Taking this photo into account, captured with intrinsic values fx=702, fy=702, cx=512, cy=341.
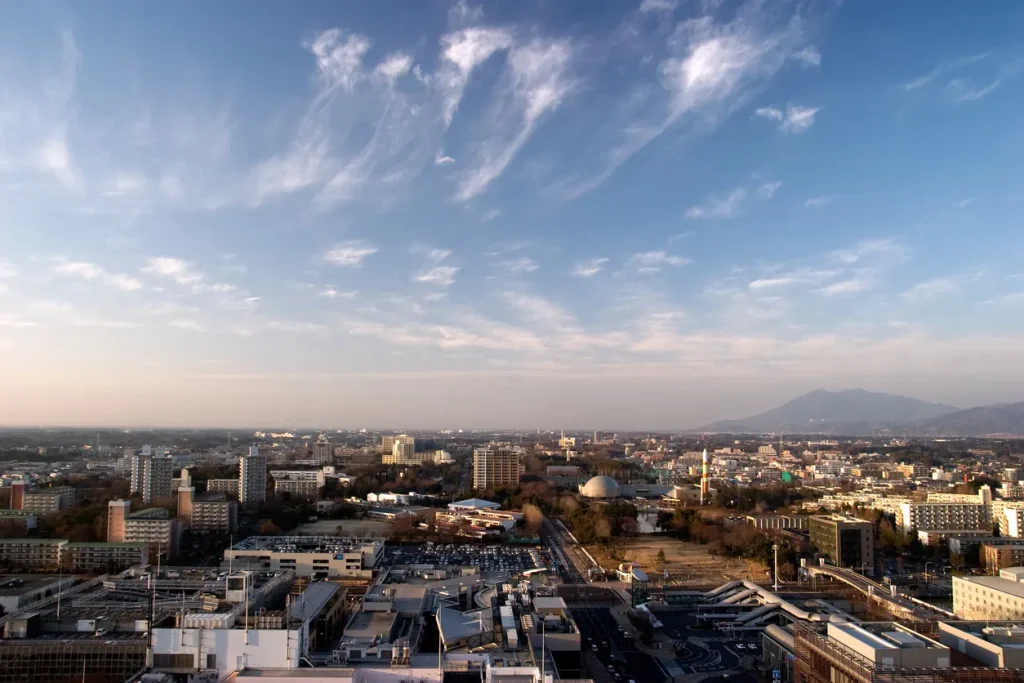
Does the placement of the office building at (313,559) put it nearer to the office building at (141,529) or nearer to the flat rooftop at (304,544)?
the flat rooftop at (304,544)

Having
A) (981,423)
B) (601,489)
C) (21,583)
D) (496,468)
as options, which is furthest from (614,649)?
(981,423)

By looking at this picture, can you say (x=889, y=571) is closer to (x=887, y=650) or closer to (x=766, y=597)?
(x=766, y=597)

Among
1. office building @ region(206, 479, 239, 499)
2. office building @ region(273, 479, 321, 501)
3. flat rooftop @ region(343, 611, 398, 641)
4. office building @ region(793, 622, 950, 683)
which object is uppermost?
office building @ region(793, 622, 950, 683)

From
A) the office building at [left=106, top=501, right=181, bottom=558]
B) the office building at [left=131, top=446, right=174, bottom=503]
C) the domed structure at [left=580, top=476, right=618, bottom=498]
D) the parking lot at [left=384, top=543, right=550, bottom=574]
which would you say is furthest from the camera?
the domed structure at [left=580, top=476, right=618, bottom=498]

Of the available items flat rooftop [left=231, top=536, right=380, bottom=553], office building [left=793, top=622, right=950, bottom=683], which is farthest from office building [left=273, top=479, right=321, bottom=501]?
office building [left=793, top=622, right=950, bottom=683]

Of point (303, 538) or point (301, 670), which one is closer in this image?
point (301, 670)

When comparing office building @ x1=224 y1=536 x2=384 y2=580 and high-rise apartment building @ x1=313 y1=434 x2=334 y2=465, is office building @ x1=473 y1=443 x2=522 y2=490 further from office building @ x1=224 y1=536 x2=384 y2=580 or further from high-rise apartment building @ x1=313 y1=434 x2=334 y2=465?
office building @ x1=224 y1=536 x2=384 y2=580

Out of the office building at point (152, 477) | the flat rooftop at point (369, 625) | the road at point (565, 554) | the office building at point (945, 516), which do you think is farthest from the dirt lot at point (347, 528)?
the office building at point (945, 516)

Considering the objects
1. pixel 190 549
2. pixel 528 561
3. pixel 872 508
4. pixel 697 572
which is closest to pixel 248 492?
pixel 190 549
